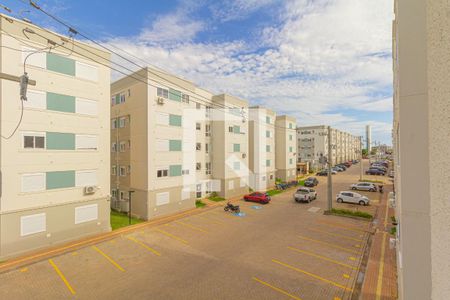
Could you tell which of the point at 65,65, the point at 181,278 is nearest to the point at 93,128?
the point at 65,65

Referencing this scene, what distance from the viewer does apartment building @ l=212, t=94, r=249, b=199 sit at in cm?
3175

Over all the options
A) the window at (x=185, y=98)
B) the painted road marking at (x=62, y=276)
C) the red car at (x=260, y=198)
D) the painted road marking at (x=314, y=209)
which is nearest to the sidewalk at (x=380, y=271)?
the painted road marking at (x=314, y=209)

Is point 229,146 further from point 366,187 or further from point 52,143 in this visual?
point 366,187

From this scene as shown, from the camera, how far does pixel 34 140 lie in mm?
14945

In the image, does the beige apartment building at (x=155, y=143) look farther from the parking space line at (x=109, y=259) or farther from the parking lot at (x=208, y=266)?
the parking space line at (x=109, y=259)

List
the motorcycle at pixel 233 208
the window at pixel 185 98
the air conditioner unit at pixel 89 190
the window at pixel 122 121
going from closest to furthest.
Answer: the air conditioner unit at pixel 89 190, the motorcycle at pixel 233 208, the window at pixel 122 121, the window at pixel 185 98

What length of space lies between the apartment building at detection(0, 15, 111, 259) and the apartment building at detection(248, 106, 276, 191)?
2443 centimetres

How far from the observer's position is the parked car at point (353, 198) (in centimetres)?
2708

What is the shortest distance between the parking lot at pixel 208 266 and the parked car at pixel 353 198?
840 centimetres

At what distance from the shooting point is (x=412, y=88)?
3.62m

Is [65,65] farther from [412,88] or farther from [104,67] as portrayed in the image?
[412,88]

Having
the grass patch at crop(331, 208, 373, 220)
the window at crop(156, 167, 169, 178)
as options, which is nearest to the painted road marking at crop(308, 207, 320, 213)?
the grass patch at crop(331, 208, 373, 220)

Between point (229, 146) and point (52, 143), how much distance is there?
21.1m

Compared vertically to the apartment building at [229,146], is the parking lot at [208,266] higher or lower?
lower
